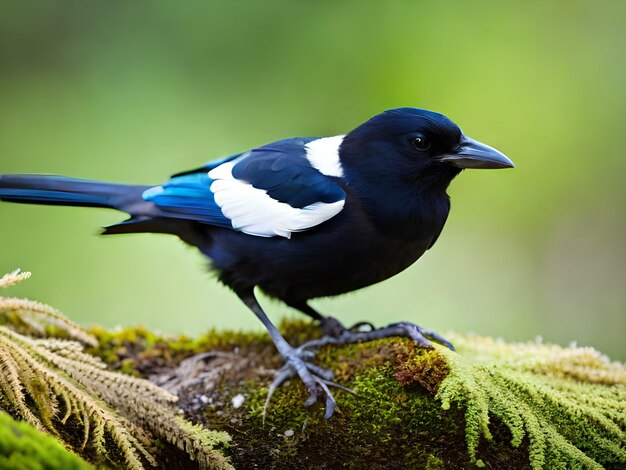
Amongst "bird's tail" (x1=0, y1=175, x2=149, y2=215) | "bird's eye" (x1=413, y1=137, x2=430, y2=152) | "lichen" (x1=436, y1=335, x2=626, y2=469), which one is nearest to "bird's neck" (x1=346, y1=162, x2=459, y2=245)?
"bird's eye" (x1=413, y1=137, x2=430, y2=152)

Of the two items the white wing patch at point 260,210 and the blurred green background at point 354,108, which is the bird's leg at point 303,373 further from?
the blurred green background at point 354,108

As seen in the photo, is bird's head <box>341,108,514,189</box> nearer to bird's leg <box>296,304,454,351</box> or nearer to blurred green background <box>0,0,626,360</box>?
bird's leg <box>296,304,454,351</box>

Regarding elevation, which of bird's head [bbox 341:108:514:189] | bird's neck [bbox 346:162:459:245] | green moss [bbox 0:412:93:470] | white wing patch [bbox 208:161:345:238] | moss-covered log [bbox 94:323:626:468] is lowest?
green moss [bbox 0:412:93:470]

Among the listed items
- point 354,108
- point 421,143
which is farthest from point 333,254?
point 354,108

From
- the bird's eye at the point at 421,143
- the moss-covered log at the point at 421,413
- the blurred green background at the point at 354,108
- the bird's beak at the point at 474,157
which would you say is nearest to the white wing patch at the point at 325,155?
the bird's eye at the point at 421,143

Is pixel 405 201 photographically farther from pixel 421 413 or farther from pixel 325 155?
pixel 421 413

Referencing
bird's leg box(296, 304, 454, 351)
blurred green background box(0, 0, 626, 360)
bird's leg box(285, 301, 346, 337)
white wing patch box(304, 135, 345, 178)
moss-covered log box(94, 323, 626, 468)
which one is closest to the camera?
moss-covered log box(94, 323, 626, 468)
